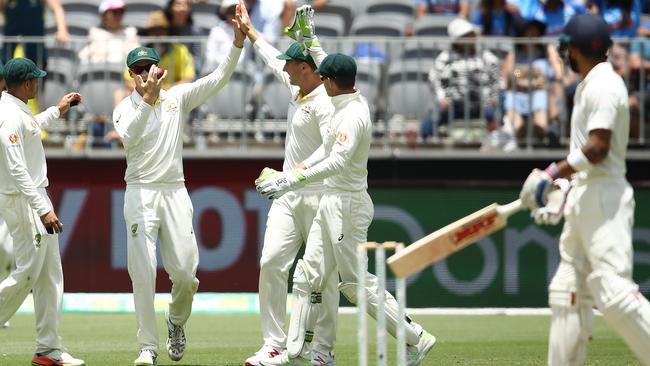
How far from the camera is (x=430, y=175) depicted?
14.5 meters

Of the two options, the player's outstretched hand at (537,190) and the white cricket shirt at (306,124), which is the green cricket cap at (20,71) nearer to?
the white cricket shirt at (306,124)

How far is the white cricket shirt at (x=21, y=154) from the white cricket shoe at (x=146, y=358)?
1207mm

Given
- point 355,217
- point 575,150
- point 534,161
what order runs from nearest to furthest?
point 575,150 < point 355,217 < point 534,161

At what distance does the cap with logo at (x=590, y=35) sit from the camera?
685 centimetres

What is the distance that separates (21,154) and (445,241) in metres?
3.67

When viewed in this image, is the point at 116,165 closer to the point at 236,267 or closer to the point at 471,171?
the point at 236,267

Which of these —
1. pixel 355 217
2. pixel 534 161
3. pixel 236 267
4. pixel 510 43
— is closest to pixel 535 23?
pixel 510 43

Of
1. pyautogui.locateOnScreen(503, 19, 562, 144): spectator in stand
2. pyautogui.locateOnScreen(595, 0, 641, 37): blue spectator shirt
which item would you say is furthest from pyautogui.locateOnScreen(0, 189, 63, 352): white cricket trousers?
pyautogui.locateOnScreen(595, 0, 641, 37): blue spectator shirt

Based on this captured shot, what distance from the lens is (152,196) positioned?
360 inches

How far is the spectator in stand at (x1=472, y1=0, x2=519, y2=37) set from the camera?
1583 cm

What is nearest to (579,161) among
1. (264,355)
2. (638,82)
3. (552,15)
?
(264,355)

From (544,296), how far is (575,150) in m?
7.93

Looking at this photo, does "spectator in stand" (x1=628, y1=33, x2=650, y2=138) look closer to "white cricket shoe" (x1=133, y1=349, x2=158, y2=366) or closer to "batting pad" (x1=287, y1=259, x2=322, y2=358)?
"batting pad" (x1=287, y1=259, x2=322, y2=358)

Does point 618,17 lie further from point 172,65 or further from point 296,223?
point 296,223
